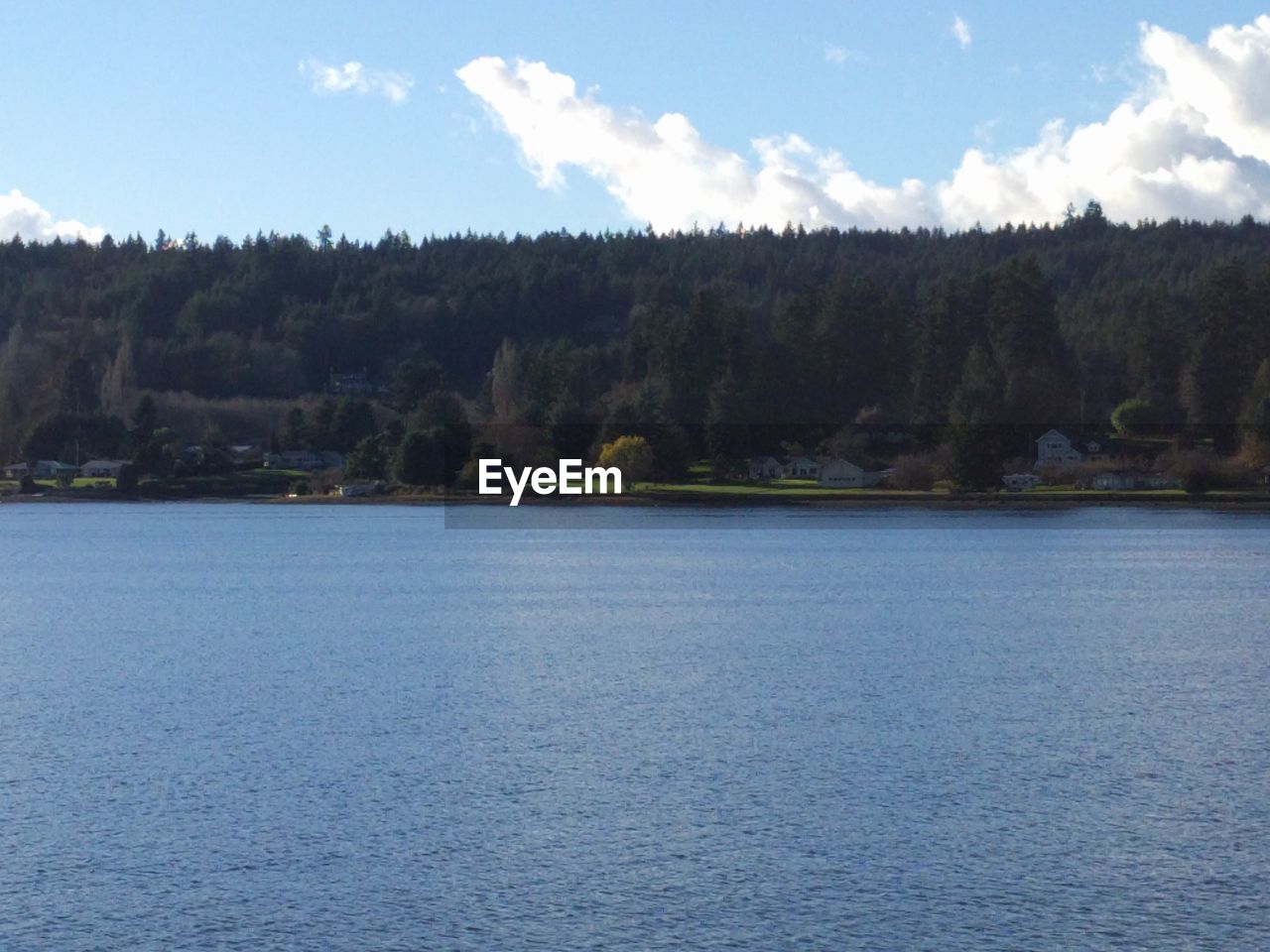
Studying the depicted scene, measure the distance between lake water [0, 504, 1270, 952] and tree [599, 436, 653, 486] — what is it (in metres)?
45.3

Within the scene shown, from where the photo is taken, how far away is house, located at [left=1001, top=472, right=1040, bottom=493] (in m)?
87.6

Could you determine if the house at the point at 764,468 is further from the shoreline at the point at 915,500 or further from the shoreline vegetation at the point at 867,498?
the shoreline at the point at 915,500

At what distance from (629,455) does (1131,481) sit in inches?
1057

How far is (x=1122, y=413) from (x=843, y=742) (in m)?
76.6

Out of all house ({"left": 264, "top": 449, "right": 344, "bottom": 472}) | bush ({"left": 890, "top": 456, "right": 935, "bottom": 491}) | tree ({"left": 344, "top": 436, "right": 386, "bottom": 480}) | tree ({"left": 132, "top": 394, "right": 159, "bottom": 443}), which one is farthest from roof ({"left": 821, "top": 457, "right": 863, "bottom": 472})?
tree ({"left": 132, "top": 394, "right": 159, "bottom": 443})

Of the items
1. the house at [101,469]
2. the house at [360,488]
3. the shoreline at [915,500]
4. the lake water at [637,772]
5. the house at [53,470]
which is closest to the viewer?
the lake water at [637,772]

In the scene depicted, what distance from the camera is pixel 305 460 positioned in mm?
113062

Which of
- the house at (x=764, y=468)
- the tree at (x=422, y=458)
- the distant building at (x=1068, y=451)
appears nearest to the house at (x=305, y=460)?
the tree at (x=422, y=458)

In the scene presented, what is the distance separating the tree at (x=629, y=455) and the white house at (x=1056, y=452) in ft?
70.5

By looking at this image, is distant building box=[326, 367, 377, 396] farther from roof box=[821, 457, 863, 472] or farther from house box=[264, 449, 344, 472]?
roof box=[821, 457, 863, 472]

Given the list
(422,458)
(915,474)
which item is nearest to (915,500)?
(915,474)

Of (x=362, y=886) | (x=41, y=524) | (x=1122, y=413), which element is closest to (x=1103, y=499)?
(x=1122, y=413)

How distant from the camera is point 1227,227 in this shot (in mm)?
172125

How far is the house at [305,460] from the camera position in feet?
368
